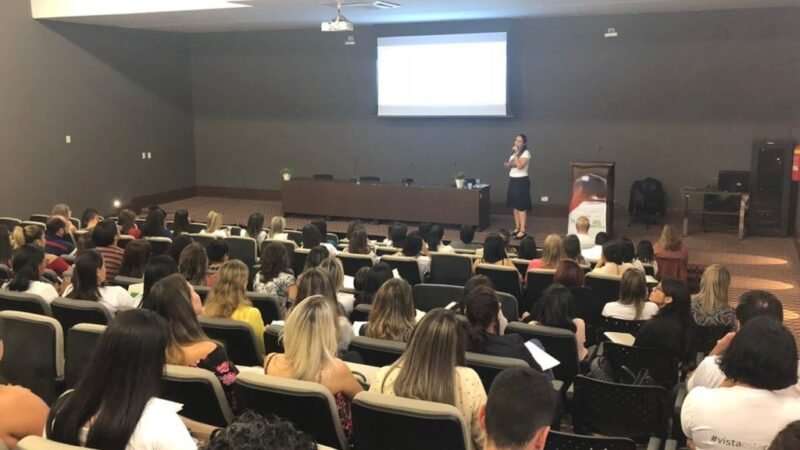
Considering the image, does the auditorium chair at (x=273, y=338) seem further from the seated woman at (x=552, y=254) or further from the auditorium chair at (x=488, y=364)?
the seated woman at (x=552, y=254)

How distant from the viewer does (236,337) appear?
378cm

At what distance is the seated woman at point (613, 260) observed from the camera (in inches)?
226

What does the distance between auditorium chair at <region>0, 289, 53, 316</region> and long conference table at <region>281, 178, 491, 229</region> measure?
7.52m

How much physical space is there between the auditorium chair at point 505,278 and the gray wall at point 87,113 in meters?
8.52

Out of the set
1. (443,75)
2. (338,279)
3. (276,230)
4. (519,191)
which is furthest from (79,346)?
(443,75)

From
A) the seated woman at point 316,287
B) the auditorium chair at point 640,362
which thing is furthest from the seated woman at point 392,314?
the auditorium chair at point 640,362

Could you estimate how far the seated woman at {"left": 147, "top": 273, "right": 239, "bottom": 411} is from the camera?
120 inches

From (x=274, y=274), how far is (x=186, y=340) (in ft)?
6.71

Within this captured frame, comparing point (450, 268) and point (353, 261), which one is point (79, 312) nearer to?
point (353, 261)

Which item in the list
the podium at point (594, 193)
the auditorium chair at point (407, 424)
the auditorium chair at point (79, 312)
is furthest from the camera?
the podium at point (594, 193)

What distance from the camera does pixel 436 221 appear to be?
11.3 metres

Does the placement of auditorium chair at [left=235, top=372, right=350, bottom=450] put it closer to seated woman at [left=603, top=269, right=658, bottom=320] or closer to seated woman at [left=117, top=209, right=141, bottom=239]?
seated woman at [left=603, top=269, right=658, bottom=320]

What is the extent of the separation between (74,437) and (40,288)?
277 centimetres

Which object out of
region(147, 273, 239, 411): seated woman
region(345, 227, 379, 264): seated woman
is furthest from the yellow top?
region(345, 227, 379, 264): seated woman
